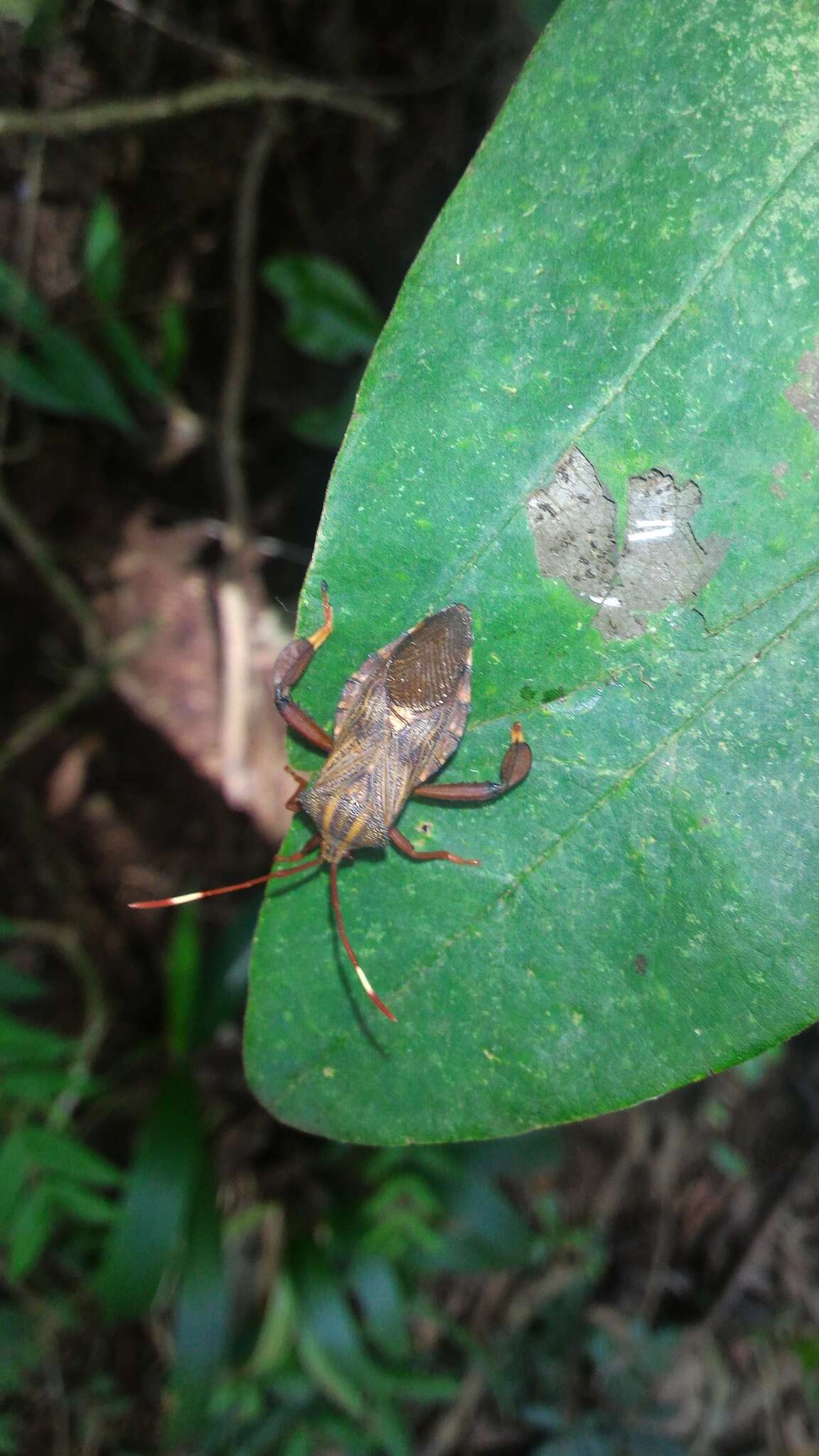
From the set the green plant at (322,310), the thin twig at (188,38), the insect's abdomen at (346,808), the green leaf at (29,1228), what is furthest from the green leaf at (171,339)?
the green leaf at (29,1228)

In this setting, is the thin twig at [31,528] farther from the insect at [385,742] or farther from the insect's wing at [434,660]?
the insect's wing at [434,660]

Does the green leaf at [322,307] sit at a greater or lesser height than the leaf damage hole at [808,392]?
lesser

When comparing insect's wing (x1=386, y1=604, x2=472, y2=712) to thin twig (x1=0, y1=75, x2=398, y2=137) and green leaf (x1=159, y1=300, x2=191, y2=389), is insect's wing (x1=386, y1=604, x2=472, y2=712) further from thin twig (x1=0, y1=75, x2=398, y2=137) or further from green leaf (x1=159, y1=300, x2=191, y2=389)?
thin twig (x1=0, y1=75, x2=398, y2=137)

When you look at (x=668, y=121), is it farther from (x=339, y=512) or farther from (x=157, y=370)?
(x=157, y=370)

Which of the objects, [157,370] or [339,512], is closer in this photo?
[339,512]

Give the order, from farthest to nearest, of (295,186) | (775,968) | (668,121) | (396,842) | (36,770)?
(36,770) < (295,186) < (396,842) < (775,968) < (668,121)

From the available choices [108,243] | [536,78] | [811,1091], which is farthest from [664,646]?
[811,1091]
